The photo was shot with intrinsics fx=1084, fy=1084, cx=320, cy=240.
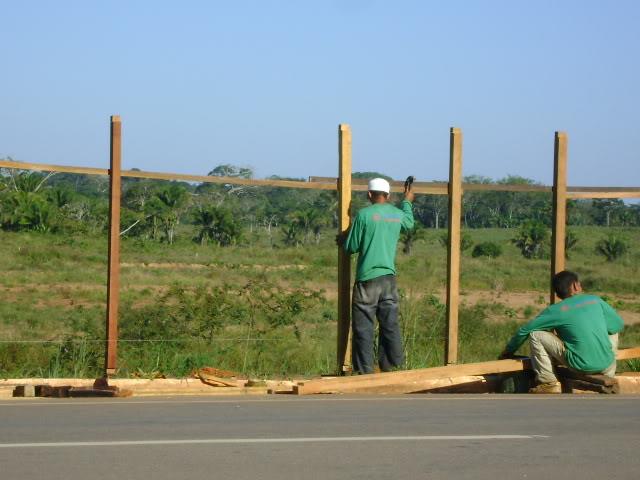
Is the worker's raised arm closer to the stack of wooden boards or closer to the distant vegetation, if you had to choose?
the distant vegetation

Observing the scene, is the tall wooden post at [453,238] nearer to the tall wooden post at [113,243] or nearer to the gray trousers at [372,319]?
the gray trousers at [372,319]

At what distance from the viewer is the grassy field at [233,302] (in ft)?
39.4

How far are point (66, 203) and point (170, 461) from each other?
→ 48240 mm

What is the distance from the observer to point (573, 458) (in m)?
6.50

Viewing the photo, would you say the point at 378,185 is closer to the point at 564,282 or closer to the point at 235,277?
the point at 564,282

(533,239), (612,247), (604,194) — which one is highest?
(604,194)

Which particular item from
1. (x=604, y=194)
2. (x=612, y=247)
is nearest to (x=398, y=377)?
(x=604, y=194)

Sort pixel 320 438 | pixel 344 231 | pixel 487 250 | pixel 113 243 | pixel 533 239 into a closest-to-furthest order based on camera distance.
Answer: pixel 320 438, pixel 113 243, pixel 344 231, pixel 487 250, pixel 533 239

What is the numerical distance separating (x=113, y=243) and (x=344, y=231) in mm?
2326

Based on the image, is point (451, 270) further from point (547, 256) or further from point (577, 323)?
point (547, 256)

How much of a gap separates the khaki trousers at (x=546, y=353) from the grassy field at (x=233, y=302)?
5.52 ft

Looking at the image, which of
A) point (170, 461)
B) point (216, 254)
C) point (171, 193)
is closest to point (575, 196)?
point (170, 461)

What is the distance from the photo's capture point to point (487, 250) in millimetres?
55531

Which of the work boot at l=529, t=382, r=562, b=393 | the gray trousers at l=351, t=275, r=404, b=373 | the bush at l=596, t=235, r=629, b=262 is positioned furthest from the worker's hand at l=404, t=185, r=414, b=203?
the bush at l=596, t=235, r=629, b=262
